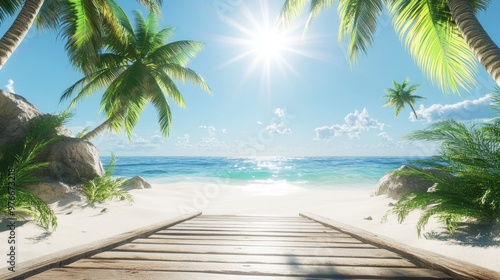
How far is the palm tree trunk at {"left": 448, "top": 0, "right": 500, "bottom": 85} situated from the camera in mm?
4833

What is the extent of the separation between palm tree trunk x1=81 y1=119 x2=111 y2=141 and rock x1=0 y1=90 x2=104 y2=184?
3247 millimetres

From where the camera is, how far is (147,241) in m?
3.08

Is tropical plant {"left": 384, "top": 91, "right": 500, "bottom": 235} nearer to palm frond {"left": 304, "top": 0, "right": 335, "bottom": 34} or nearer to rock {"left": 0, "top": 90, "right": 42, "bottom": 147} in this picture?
palm frond {"left": 304, "top": 0, "right": 335, "bottom": 34}

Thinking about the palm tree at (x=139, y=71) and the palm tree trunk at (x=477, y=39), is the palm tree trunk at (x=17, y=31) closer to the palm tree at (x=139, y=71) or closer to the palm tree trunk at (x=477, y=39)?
the palm tree at (x=139, y=71)

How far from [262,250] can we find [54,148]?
32.6 feet

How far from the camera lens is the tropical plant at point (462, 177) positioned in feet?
16.1

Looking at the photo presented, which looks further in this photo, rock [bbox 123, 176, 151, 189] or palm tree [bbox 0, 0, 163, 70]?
rock [bbox 123, 176, 151, 189]

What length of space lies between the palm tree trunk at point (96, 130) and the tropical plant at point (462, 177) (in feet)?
43.3

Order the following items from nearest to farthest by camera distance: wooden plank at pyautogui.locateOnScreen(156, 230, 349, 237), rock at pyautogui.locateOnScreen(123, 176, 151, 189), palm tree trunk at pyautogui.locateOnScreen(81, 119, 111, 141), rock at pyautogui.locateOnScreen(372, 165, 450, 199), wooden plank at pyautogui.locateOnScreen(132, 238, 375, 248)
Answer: wooden plank at pyautogui.locateOnScreen(132, 238, 375, 248)
wooden plank at pyautogui.locateOnScreen(156, 230, 349, 237)
rock at pyautogui.locateOnScreen(372, 165, 450, 199)
palm tree trunk at pyautogui.locateOnScreen(81, 119, 111, 141)
rock at pyautogui.locateOnScreen(123, 176, 151, 189)

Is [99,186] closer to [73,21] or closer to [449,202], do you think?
[73,21]

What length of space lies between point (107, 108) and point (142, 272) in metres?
13.9

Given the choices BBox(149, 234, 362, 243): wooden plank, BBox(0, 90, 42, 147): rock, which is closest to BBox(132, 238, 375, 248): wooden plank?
BBox(149, 234, 362, 243): wooden plank

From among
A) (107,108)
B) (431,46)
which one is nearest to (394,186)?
(431,46)

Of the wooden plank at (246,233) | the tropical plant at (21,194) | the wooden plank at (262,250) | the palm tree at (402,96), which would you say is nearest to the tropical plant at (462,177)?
the wooden plank at (246,233)
